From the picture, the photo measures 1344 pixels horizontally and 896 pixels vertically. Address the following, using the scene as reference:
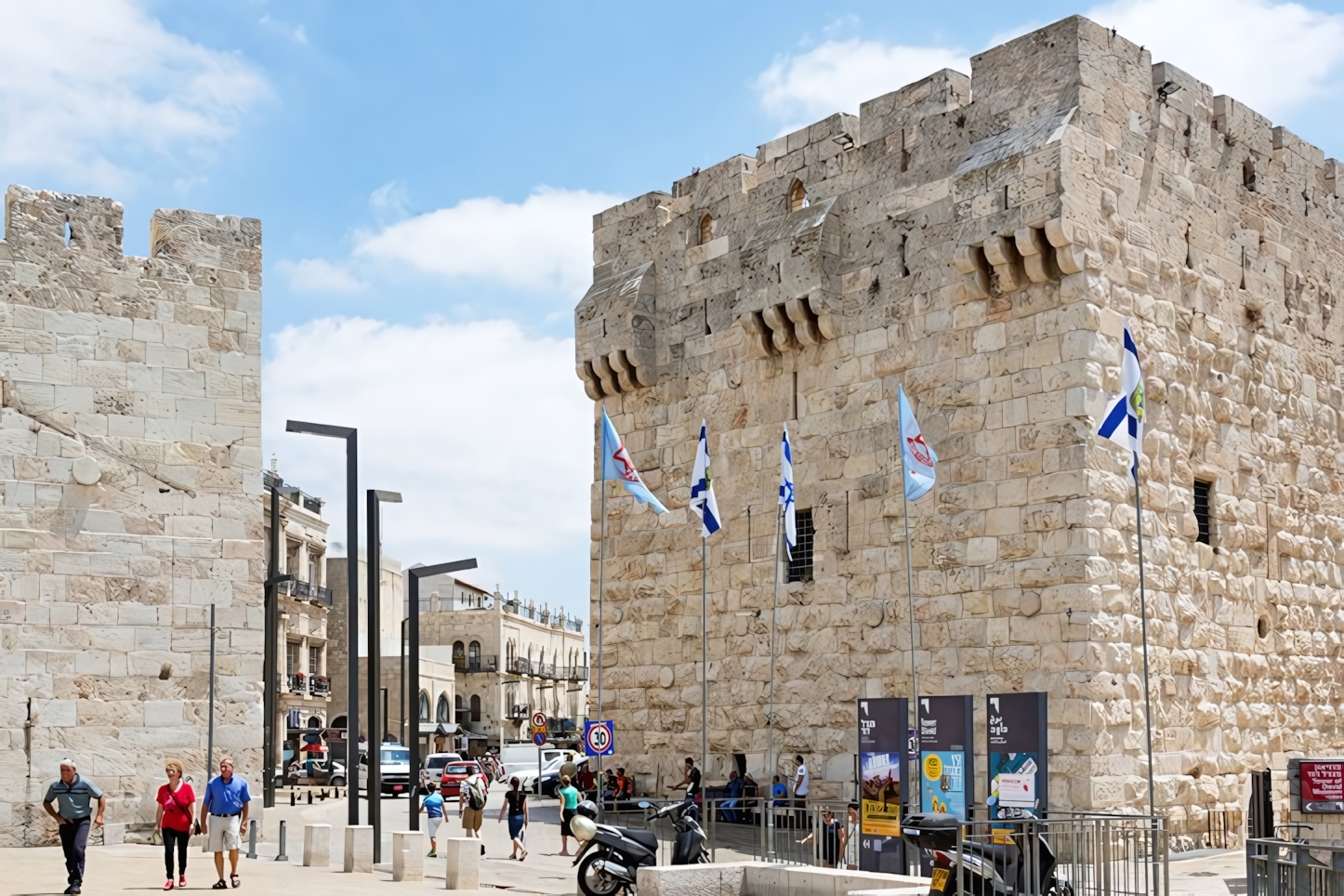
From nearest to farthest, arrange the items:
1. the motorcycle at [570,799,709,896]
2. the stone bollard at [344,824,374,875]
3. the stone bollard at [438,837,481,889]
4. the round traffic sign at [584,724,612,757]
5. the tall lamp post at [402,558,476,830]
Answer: the motorcycle at [570,799,709,896], the stone bollard at [438,837,481,889], the stone bollard at [344,824,374,875], the tall lamp post at [402,558,476,830], the round traffic sign at [584,724,612,757]

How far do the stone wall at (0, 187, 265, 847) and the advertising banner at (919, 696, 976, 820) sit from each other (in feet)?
24.4

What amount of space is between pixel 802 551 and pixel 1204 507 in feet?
15.2

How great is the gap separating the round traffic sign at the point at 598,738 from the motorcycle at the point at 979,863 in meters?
8.78

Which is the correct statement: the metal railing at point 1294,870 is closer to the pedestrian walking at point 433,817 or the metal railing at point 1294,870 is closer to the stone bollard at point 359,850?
the stone bollard at point 359,850

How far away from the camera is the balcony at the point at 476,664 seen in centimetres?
6038

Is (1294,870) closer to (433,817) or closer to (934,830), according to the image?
(934,830)

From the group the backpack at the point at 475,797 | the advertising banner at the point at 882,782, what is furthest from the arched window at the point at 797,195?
the advertising banner at the point at 882,782

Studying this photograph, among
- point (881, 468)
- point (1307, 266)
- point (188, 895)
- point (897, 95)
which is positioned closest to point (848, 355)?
point (881, 468)

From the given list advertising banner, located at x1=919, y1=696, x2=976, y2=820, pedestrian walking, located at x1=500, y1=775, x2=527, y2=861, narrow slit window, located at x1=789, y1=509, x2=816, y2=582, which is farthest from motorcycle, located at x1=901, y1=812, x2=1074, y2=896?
narrow slit window, located at x1=789, y1=509, x2=816, y2=582

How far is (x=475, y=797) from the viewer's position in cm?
1739

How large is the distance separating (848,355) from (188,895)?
9922 millimetres

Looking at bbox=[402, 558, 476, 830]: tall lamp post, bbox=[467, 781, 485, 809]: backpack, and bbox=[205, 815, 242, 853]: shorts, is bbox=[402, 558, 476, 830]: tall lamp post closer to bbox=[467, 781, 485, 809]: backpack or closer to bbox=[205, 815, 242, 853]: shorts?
bbox=[467, 781, 485, 809]: backpack

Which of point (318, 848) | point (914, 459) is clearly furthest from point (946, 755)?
point (318, 848)

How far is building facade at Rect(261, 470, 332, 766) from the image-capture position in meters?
44.8
